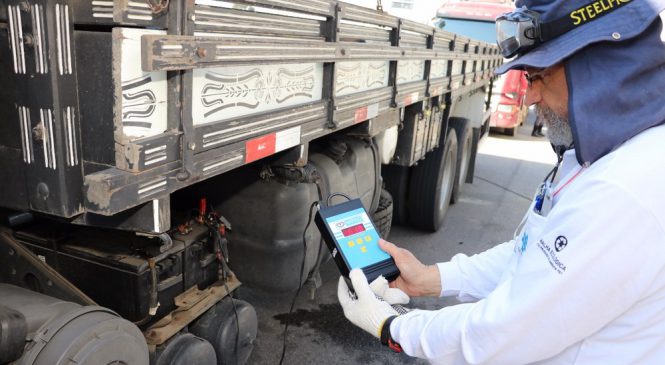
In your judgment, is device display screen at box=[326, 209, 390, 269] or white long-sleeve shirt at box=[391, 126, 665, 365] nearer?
white long-sleeve shirt at box=[391, 126, 665, 365]

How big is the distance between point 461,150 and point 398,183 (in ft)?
4.03

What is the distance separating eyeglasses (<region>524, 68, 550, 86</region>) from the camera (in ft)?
4.76

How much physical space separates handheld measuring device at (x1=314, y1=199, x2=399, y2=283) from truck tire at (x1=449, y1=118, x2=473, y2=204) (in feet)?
12.8

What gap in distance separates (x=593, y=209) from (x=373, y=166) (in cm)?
263

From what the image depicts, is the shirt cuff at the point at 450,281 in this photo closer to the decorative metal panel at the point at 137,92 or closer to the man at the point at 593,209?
the man at the point at 593,209

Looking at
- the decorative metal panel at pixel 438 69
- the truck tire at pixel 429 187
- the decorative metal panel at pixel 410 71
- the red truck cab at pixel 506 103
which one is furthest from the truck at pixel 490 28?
the decorative metal panel at pixel 410 71

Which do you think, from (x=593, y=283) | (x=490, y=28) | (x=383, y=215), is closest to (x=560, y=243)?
(x=593, y=283)

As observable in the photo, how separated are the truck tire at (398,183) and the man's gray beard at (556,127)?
3797 millimetres

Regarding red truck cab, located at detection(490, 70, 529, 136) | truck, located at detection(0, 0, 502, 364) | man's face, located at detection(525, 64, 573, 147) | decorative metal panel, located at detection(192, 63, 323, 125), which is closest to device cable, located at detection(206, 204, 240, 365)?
truck, located at detection(0, 0, 502, 364)

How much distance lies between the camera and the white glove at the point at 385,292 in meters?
2.11

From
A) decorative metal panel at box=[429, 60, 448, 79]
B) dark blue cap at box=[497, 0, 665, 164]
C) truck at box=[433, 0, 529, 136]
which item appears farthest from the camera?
truck at box=[433, 0, 529, 136]

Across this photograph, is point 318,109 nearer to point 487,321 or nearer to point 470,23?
point 487,321

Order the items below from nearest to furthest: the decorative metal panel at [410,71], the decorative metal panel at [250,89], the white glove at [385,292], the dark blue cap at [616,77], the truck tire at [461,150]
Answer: the dark blue cap at [616,77]
the decorative metal panel at [250,89]
the white glove at [385,292]
the decorative metal panel at [410,71]
the truck tire at [461,150]

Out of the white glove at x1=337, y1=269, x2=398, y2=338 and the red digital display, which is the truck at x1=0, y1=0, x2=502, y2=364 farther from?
the white glove at x1=337, y1=269, x2=398, y2=338
